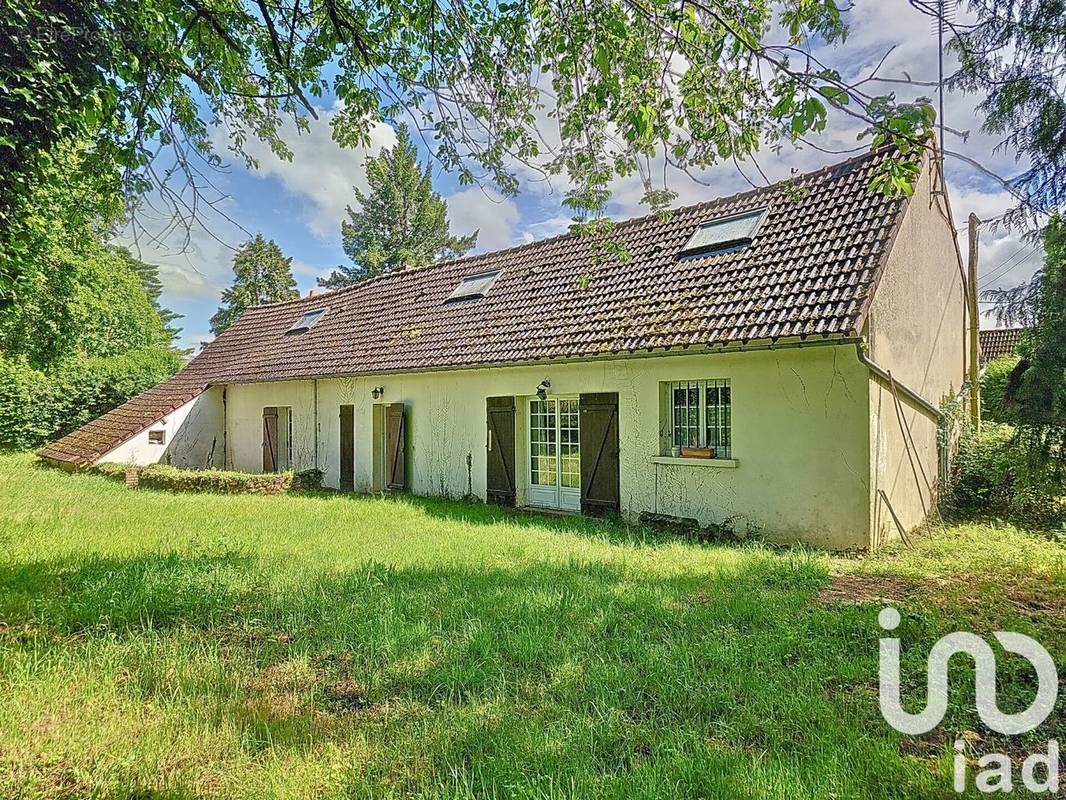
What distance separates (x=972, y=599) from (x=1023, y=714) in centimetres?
242

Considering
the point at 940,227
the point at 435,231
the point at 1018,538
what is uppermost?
the point at 435,231

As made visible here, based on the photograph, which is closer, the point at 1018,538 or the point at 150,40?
the point at 150,40

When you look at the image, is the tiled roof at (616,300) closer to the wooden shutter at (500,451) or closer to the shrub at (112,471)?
the shrub at (112,471)

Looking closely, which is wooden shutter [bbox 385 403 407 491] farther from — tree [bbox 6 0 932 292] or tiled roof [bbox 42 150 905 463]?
tree [bbox 6 0 932 292]

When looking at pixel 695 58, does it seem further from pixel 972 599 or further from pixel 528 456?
pixel 528 456

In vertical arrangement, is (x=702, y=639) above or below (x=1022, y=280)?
below

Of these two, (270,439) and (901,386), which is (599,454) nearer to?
(901,386)

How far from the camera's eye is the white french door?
36.4 feet

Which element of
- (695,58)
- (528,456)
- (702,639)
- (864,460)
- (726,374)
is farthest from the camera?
(528,456)

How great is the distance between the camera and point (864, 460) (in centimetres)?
780

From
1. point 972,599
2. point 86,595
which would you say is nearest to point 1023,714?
point 972,599

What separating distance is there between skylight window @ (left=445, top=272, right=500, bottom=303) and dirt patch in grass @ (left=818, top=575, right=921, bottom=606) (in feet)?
33.7

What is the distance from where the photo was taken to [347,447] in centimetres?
1487

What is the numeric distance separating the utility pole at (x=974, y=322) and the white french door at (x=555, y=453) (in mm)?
8197
